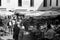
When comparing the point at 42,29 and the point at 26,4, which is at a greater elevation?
the point at 42,29

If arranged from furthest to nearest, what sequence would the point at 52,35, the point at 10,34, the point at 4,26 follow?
1. the point at 10,34
2. the point at 4,26
3. the point at 52,35

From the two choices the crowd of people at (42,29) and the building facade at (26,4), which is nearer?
the crowd of people at (42,29)

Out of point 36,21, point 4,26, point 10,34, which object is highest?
point 36,21

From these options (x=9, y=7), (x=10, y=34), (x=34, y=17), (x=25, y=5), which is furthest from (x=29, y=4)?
(x=34, y=17)

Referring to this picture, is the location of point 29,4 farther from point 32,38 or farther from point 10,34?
point 32,38

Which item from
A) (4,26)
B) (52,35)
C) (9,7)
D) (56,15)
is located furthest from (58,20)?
(9,7)

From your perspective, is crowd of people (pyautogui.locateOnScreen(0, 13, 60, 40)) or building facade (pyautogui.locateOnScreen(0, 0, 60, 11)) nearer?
crowd of people (pyautogui.locateOnScreen(0, 13, 60, 40))

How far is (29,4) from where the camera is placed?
2391 cm

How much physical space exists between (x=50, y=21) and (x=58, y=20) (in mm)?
134

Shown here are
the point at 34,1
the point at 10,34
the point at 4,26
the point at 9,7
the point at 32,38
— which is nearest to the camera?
the point at 32,38

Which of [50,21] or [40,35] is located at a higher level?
[50,21]

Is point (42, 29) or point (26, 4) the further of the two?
point (26, 4)

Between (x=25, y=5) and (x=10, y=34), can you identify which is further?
(x=25, y=5)

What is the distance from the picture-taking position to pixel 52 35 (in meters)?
2.55
